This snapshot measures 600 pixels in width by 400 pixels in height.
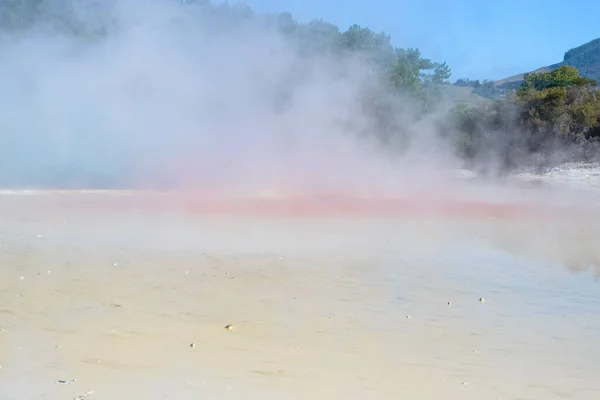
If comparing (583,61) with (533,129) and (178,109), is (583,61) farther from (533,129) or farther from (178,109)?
(178,109)

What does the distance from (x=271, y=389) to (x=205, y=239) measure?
4.89 metres

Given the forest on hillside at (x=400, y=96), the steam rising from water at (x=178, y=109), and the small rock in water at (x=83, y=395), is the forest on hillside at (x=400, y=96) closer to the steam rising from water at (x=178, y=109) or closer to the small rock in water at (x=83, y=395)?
the steam rising from water at (x=178, y=109)

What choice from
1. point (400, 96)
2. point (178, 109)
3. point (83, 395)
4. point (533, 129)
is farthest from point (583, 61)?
point (83, 395)

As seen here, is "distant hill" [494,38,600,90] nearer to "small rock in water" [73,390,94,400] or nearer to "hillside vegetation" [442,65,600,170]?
"hillside vegetation" [442,65,600,170]

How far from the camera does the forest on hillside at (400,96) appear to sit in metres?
13.4

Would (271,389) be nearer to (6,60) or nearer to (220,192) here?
(220,192)

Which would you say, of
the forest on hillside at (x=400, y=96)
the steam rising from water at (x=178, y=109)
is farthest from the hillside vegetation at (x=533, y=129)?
the steam rising from water at (x=178, y=109)

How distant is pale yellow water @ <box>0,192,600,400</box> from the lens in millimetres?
3598

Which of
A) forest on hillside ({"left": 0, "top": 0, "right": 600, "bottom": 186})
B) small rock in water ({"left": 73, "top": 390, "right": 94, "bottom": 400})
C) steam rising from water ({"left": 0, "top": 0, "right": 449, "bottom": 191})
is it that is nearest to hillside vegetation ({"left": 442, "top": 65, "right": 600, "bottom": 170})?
forest on hillside ({"left": 0, "top": 0, "right": 600, "bottom": 186})

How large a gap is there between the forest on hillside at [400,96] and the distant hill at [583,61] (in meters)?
43.2

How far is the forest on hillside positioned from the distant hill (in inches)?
1699

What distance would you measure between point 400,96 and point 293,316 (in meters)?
16.2

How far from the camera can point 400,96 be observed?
20297 mm

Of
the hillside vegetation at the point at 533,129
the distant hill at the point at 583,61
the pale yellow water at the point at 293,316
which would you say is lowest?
the pale yellow water at the point at 293,316
